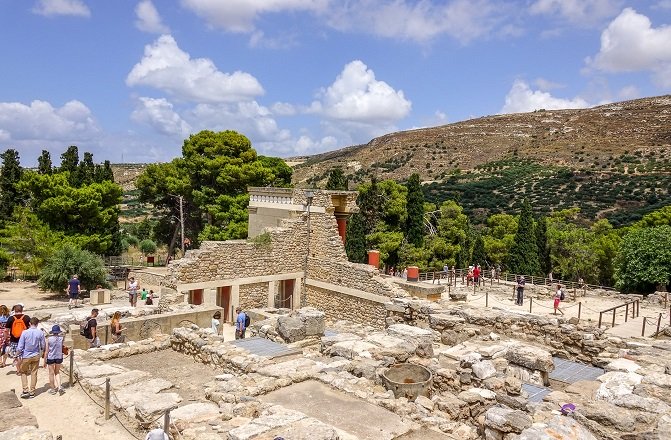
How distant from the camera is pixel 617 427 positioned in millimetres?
6277

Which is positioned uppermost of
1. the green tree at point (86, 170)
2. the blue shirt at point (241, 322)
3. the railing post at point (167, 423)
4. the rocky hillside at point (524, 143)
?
the rocky hillside at point (524, 143)

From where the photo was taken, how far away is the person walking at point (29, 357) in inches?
341

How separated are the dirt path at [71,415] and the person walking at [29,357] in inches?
8.4

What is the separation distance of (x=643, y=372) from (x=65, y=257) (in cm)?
2251

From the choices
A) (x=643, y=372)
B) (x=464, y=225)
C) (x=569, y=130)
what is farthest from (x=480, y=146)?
(x=643, y=372)

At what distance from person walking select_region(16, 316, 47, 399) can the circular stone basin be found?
6.30 m

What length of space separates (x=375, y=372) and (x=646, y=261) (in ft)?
76.0

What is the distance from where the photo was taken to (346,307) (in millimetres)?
17516

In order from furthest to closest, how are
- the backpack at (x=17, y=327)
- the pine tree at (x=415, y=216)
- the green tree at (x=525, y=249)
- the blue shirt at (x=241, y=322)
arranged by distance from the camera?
the pine tree at (x=415, y=216) < the green tree at (x=525, y=249) < the blue shirt at (x=241, y=322) < the backpack at (x=17, y=327)

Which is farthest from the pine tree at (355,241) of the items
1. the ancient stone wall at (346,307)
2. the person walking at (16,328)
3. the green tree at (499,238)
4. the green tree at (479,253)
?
the person walking at (16,328)

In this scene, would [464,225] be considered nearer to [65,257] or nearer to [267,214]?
[267,214]

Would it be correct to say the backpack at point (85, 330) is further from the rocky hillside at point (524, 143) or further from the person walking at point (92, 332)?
the rocky hillside at point (524, 143)

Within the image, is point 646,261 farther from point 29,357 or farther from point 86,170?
point 86,170

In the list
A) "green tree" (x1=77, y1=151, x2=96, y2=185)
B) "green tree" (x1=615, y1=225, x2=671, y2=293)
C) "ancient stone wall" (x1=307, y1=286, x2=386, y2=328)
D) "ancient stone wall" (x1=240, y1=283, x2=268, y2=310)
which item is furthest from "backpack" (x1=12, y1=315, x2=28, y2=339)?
"green tree" (x1=615, y1=225, x2=671, y2=293)
